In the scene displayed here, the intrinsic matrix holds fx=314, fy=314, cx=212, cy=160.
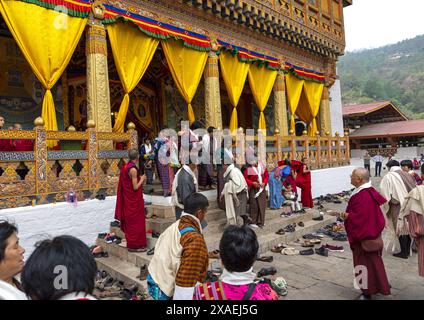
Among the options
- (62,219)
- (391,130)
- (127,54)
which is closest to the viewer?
(62,219)

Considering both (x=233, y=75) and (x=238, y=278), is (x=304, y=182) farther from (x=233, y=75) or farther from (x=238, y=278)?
(x=238, y=278)

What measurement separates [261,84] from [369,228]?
28.0 ft

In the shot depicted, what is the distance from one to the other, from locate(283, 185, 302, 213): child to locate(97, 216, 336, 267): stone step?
0.66m

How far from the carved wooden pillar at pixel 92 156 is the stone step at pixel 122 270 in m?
1.49

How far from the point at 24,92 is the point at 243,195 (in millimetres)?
6658

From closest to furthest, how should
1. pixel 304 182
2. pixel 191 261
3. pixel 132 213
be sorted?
pixel 191 261 < pixel 132 213 < pixel 304 182

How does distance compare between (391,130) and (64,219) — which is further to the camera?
(391,130)

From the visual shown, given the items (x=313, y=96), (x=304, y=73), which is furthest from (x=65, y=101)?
(x=313, y=96)

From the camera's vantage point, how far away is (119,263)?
16.1 feet

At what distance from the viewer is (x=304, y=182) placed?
8727 millimetres

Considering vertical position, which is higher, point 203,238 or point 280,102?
point 280,102

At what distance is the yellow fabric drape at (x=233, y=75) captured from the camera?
9.98m

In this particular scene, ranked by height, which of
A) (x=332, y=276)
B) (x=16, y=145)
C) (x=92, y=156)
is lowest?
(x=332, y=276)

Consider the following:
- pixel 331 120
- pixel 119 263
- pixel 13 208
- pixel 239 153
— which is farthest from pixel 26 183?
pixel 331 120
